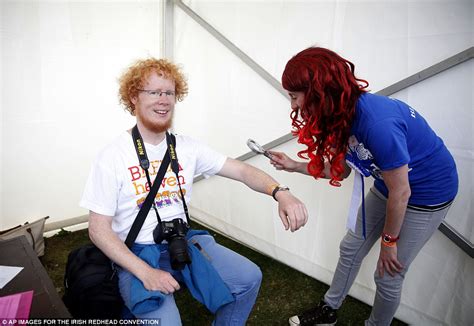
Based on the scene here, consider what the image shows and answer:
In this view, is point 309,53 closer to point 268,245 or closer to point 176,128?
point 268,245

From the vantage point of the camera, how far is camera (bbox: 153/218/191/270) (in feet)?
5.16

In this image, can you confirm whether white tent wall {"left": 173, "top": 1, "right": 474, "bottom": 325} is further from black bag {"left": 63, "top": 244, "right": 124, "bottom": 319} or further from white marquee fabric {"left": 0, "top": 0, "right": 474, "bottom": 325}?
black bag {"left": 63, "top": 244, "right": 124, "bottom": 319}

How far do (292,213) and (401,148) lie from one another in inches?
23.9

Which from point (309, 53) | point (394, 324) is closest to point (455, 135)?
point (309, 53)

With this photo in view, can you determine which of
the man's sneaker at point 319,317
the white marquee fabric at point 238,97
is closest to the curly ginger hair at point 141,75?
the white marquee fabric at point 238,97

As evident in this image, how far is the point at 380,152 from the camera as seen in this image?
4.58 ft

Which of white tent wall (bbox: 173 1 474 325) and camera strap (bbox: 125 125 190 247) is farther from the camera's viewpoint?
white tent wall (bbox: 173 1 474 325)

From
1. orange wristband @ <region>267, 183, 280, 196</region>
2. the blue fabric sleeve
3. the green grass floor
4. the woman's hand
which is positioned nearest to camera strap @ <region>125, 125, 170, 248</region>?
orange wristband @ <region>267, 183, 280, 196</region>

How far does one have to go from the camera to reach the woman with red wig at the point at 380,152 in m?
1.41

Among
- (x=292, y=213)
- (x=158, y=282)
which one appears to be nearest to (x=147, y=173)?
(x=158, y=282)

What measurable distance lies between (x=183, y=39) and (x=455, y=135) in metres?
2.71

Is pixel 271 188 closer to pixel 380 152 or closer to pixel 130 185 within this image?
pixel 380 152

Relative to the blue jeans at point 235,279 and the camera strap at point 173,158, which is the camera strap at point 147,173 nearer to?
the camera strap at point 173,158

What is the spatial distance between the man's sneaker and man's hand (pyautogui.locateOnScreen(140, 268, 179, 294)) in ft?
4.07
